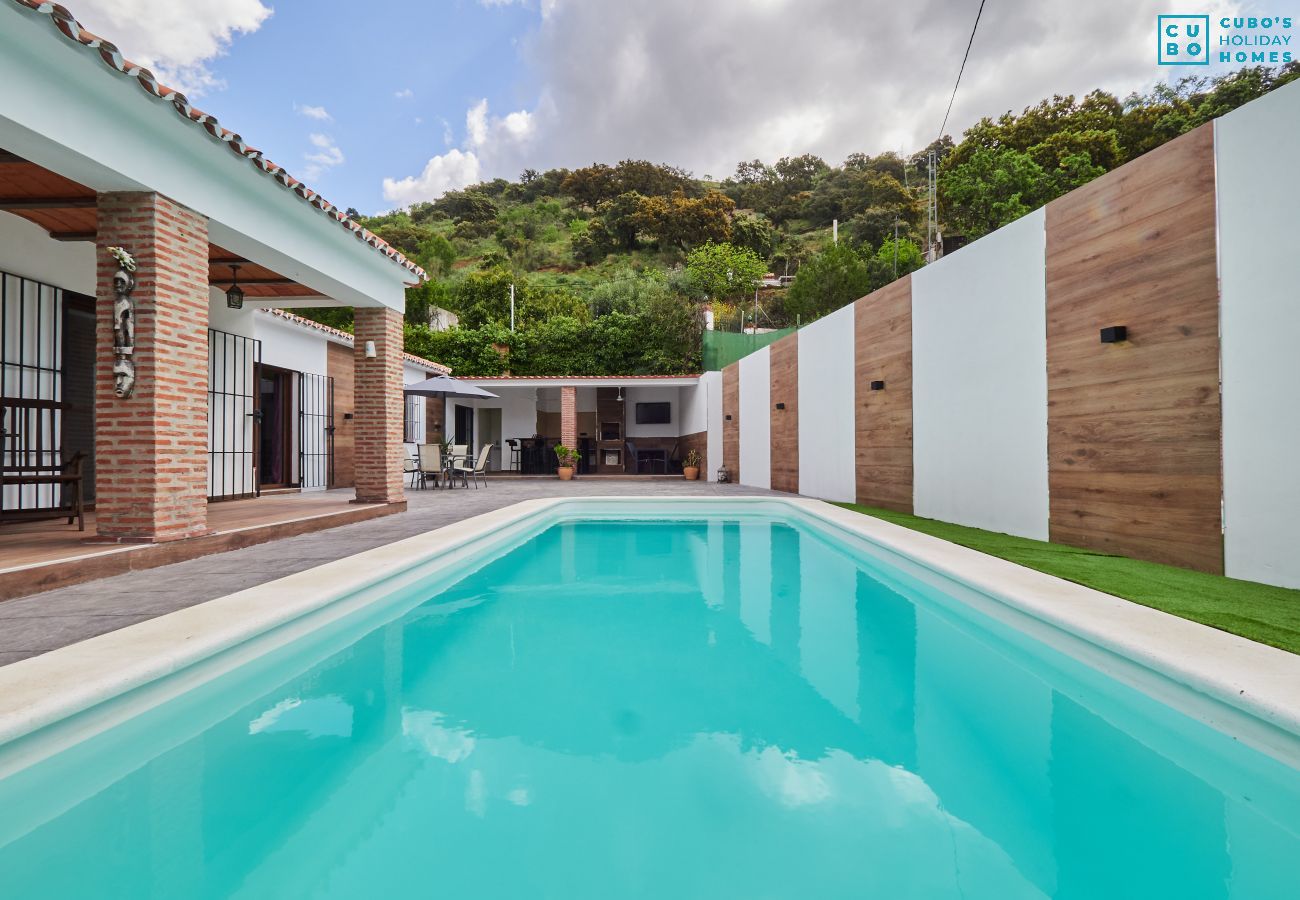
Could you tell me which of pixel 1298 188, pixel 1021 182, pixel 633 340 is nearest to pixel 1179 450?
pixel 1298 188

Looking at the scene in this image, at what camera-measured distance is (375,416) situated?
26.5 feet

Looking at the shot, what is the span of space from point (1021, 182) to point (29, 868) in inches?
1283

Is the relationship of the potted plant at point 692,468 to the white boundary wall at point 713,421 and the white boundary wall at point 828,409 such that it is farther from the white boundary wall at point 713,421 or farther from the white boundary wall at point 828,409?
the white boundary wall at point 828,409

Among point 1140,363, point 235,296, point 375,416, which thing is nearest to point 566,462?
point 375,416

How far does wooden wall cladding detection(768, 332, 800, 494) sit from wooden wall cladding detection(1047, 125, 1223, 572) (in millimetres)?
6109

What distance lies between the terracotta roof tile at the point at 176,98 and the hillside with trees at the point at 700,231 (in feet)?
37.1

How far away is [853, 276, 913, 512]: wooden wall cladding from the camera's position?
8.09m

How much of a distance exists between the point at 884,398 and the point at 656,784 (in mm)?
7508

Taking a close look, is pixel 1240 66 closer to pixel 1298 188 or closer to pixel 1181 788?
pixel 1298 188

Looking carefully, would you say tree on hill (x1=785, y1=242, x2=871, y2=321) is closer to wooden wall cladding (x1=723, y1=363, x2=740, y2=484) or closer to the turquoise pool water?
wooden wall cladding (x1=723, y1=363, x2=740, y2=484)

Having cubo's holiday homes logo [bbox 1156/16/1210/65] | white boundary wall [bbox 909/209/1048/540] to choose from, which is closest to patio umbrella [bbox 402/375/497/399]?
white boundary wall [bbox 909/209/1048/540]

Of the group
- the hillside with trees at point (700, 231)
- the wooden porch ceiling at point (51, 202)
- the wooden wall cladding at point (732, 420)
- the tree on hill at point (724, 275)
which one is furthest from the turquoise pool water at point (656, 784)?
the tree on hill at point (724, 275)

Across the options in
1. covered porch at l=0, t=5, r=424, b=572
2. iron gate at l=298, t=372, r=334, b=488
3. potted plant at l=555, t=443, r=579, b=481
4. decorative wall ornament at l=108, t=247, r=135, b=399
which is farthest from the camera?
potted plant at l=555, t=443, r=579, b=481

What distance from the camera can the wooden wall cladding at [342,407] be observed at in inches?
476
